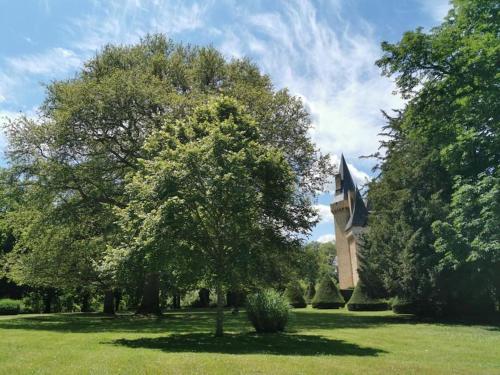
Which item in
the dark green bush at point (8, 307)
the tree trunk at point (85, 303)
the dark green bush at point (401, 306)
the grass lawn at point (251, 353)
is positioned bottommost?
the grass lawn at point (251, 353)

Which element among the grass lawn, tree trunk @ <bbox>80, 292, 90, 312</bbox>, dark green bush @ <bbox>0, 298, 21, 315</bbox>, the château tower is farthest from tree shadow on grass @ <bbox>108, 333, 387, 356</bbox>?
the château tower

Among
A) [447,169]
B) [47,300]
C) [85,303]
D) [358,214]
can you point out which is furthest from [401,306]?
[47,300]

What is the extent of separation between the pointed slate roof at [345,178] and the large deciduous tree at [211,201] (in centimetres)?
5730

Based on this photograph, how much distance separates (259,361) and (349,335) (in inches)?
316

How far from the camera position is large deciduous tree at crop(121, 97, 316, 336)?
579 inches

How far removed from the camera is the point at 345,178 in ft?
241

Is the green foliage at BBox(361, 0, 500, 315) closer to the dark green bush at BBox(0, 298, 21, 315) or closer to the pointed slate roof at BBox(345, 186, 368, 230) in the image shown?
the dark green bush at BBox(0, 298, 21, 315)

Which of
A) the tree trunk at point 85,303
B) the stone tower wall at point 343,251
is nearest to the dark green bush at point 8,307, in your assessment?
the tree trunk at point 85,303

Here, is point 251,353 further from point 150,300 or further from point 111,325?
point 150,300

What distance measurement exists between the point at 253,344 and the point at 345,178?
61087 millimetres

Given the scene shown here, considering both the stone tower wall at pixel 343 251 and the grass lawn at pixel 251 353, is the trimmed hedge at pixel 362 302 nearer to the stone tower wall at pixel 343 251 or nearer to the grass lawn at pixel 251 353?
the grass lawn at pixel 251 353

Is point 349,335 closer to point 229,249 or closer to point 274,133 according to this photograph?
point 229,249

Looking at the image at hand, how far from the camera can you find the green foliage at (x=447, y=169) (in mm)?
17781

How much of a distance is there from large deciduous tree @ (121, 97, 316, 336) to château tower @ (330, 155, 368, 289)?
48.2m
